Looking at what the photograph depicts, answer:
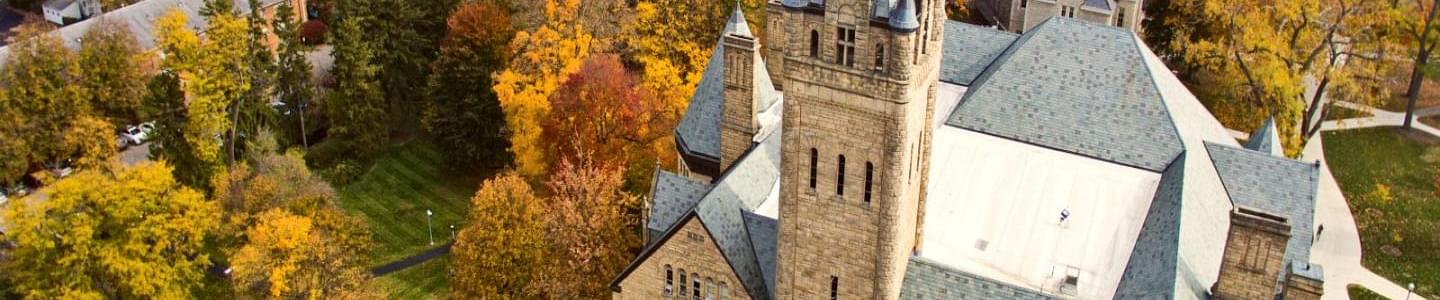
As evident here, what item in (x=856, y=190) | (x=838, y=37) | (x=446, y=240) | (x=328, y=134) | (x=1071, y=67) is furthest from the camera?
(x=328, y=134)

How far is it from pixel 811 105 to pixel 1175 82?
70.1 feet

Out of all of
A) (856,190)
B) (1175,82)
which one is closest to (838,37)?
(856,190)

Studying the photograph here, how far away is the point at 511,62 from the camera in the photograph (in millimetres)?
64875

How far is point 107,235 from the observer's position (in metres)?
51.5

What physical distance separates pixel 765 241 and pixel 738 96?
10247 millimetres

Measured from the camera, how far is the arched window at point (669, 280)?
41438 mm

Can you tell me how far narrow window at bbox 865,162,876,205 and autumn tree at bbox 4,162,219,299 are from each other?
32574 millimetres

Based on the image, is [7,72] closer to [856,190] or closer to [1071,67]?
[856,190]

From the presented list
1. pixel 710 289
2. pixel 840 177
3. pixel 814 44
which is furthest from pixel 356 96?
pixel 814 44

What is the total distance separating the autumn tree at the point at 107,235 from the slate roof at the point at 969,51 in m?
34.7

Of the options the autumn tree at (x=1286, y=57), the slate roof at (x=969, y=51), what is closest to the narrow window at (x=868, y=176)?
the slate roof at (x=969, y=51)

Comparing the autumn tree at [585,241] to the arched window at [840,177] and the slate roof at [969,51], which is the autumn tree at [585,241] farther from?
the slate roof at [969,51]

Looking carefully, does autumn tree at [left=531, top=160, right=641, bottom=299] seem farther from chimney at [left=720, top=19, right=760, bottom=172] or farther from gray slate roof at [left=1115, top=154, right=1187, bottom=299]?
gray slate roof at [left=1115, top=154, right=1187, bottom=299]

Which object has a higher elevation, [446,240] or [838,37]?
[838,37]
